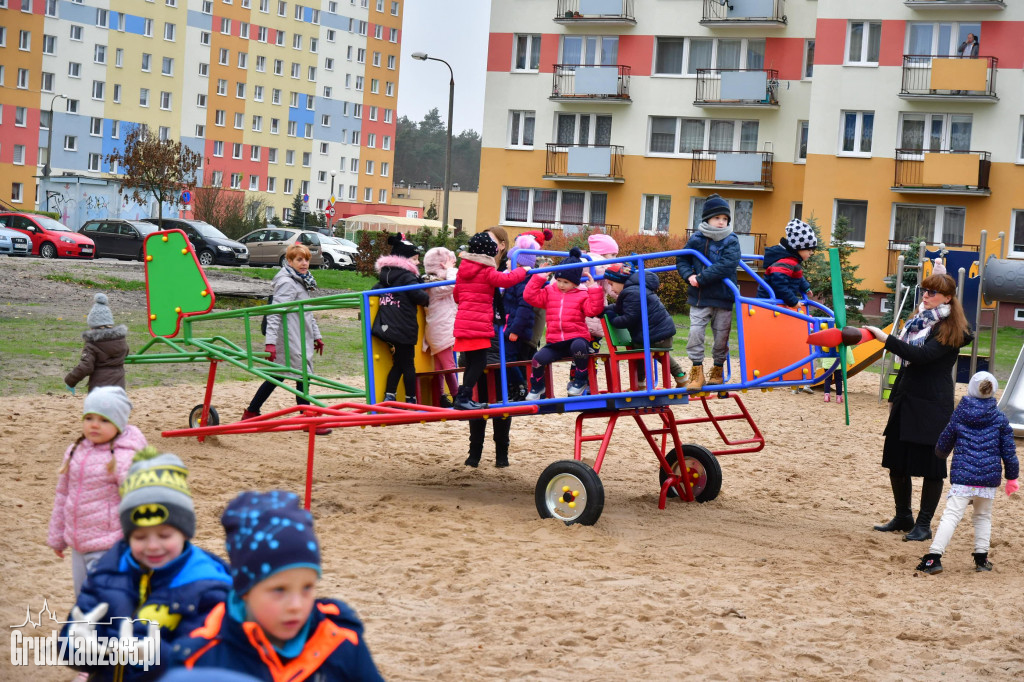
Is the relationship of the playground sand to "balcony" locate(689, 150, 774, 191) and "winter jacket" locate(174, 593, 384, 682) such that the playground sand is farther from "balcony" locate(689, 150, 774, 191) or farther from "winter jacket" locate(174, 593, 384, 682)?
"balcony" locate(689, 150, 774, 191)

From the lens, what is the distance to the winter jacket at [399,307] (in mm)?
8625

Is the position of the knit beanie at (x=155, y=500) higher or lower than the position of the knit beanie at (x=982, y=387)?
lower

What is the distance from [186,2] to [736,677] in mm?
71481

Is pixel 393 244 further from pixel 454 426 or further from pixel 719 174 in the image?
pixel 719 174

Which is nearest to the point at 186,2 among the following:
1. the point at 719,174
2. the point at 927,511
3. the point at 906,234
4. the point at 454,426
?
the point at 719,174

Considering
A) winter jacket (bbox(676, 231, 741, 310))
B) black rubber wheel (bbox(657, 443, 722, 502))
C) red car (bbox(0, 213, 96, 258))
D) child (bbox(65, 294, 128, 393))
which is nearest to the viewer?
winter jacket (bbox(676, 231, 741, 310))

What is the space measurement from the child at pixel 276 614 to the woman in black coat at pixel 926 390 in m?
5.59

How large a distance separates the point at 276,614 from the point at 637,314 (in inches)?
227

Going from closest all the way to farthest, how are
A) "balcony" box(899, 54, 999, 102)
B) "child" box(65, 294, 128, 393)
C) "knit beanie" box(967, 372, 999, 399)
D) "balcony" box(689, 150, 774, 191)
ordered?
"knit beanie" box(967, 372, 999, 399) < "child" box(65, 294, 128, 393) < "balcony" box(899, 54, 999, 102) < "balcony" box(689, 150, 774, 191)

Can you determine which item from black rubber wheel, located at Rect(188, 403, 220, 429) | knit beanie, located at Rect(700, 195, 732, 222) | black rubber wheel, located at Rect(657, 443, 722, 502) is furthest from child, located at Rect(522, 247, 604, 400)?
black rubber wheel, located at Rect(188, 403, 220, 429)

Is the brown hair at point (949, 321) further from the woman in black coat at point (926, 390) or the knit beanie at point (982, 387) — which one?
the knit beanie at point (982, 387)

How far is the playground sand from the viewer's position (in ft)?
17.6

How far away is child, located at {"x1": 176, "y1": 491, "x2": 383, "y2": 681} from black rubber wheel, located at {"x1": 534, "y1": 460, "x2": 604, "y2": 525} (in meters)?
5.13

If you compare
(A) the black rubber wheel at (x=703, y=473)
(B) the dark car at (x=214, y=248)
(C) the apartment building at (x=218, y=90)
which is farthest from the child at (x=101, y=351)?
(C) the apartment building at (x=218, y=90)
